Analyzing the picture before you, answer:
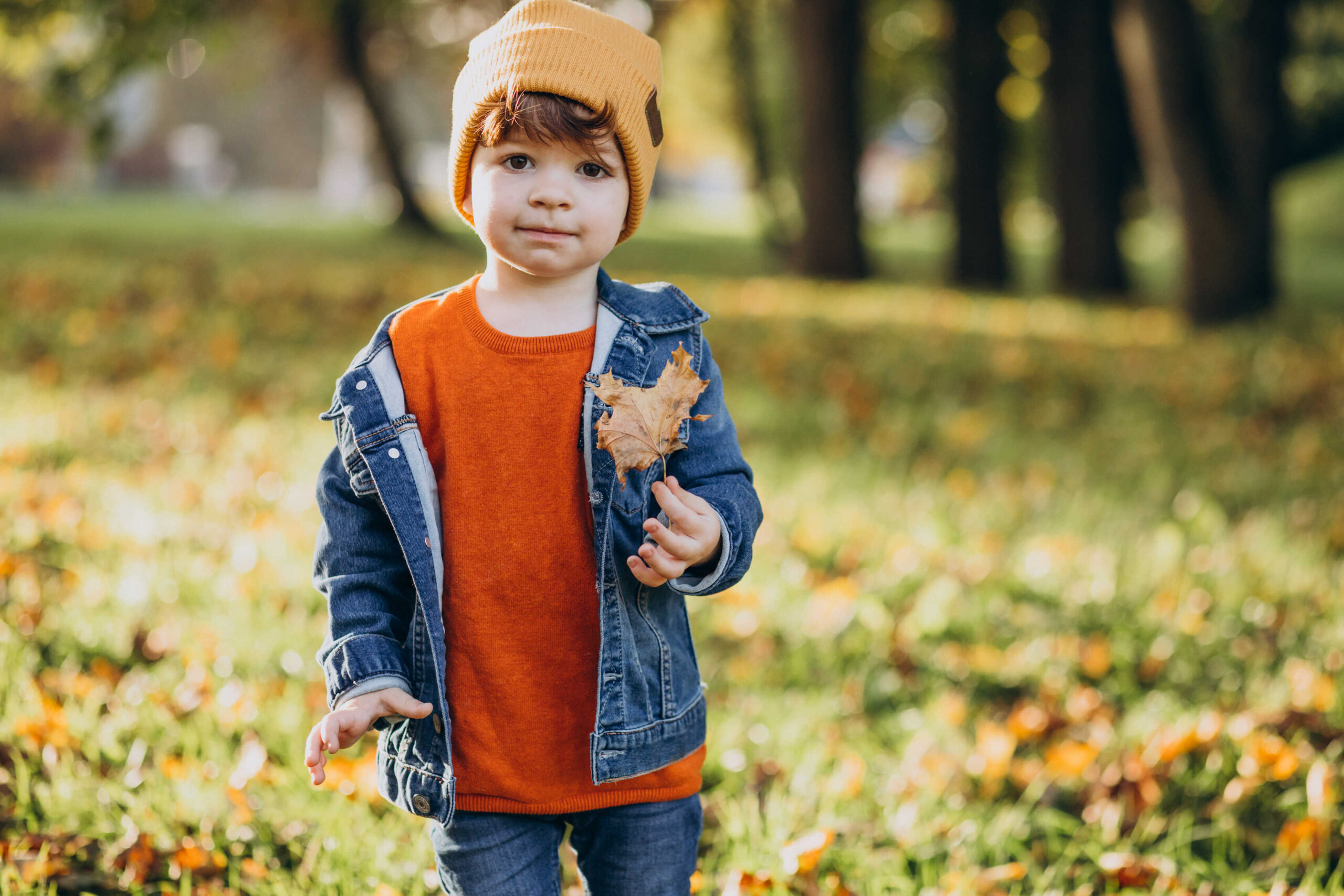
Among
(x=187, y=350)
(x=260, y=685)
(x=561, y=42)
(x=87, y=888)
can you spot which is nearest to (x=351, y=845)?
(x=87, y=888)

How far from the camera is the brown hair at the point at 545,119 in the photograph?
1.45 m

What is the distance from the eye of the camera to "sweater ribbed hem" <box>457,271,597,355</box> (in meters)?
1.55

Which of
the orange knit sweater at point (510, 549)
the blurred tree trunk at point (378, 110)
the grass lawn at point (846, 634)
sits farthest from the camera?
the blurred tree trunk at point (378, 110)

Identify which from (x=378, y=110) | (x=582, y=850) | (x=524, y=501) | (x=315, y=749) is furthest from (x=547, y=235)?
(x=378, y=110)

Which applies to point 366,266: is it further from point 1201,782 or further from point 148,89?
point 148,89

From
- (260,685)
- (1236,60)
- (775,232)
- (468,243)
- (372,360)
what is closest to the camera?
(372,360)

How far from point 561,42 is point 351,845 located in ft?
5.05

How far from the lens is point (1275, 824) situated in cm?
243

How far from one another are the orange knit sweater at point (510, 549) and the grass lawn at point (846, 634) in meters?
0.63

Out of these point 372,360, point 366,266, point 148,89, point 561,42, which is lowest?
point 372,360

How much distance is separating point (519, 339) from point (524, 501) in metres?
0.23

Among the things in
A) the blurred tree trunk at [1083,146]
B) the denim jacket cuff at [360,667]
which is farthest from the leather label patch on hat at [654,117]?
the blurred tree trunk at [1083,146]

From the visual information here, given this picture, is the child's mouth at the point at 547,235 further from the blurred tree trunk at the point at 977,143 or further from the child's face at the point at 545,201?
the blurred tree trunk at the point at 977,143

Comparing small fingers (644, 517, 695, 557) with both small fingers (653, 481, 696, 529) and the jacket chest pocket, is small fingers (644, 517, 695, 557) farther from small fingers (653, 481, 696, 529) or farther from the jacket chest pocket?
the jacket chest pocket
